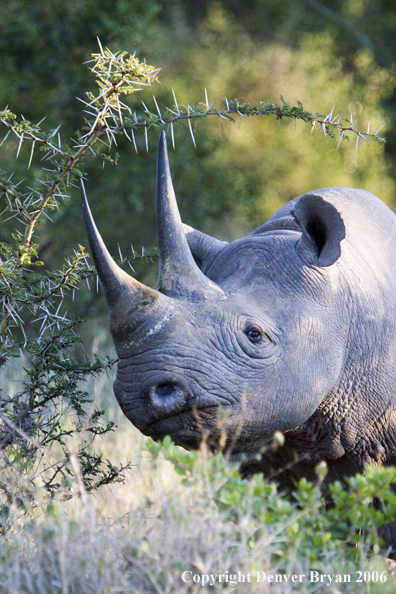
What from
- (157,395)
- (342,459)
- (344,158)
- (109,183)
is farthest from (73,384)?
(344,158)

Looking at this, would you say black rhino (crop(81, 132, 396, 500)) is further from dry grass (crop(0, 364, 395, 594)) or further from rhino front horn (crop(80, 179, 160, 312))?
dry grass (crop(0, 364, 395, 594))

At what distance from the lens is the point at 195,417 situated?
3.91 meters

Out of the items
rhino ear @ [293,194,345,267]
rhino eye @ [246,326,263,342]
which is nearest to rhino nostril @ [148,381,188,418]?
rhino eye @ [246,326,263,342]

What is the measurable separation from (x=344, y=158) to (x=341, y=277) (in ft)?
46.4

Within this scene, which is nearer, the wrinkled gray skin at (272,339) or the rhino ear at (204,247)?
the wrinkled gray skin at (272,339)

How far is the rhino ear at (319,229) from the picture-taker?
14.4 feet

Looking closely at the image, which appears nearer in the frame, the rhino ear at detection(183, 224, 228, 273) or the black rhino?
the black rhino

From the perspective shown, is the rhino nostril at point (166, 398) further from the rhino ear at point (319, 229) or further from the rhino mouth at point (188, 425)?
the rhino ear at point (319, 229)

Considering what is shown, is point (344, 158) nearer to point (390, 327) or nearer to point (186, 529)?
point (390, 327)

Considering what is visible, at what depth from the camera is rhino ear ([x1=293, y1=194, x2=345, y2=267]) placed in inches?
173

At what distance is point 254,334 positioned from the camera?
165 inches

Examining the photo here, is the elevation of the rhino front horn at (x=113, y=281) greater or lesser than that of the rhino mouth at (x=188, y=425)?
greater

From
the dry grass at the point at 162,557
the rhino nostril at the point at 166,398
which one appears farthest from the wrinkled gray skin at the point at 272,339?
the dry grass at the point at 162,557

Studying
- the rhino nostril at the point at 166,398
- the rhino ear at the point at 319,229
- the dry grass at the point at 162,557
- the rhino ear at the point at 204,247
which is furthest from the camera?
the rhino ear at the point at 204,247
